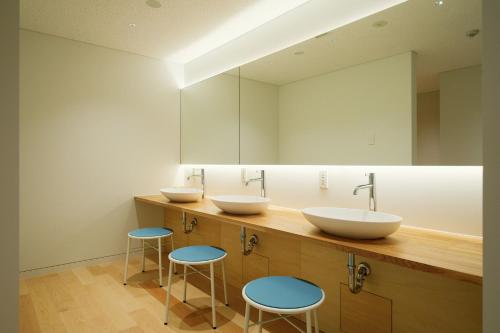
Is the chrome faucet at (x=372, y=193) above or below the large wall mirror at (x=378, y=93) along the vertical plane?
below

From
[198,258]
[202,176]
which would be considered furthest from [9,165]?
[202,176]

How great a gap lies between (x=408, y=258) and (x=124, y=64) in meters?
3.24

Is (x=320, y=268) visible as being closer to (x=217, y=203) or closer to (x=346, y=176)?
(x=346, y=176)

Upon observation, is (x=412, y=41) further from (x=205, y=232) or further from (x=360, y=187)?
(x=205, y=232)

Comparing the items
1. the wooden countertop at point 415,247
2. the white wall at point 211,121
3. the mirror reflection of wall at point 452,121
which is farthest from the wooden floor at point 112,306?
the mirror reflection of wall at point 452,121

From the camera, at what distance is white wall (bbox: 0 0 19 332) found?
108cm

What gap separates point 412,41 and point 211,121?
2.10 meters

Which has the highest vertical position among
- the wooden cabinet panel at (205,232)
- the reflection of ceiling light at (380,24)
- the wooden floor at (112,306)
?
the reflection of ceiling light at (380,24)

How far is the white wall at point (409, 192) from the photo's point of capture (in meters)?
1.52

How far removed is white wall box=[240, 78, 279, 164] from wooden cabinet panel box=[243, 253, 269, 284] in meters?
0.80

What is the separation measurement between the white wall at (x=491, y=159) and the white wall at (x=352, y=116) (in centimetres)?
99

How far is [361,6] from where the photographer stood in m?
1.90

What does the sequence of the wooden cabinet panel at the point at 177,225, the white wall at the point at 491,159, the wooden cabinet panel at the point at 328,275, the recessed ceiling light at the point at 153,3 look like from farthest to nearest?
1. the wooden cabinet panel at the point at 177,225
2. the recessed ceiling light at the point at 153,3
3. the wooden cabinet panel at the point at 328,275
4. the white wall at the point at 491,159

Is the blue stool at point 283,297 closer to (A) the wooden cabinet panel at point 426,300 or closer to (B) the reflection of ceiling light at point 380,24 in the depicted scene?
(A) the wooden cabinet panel at point 426,300
